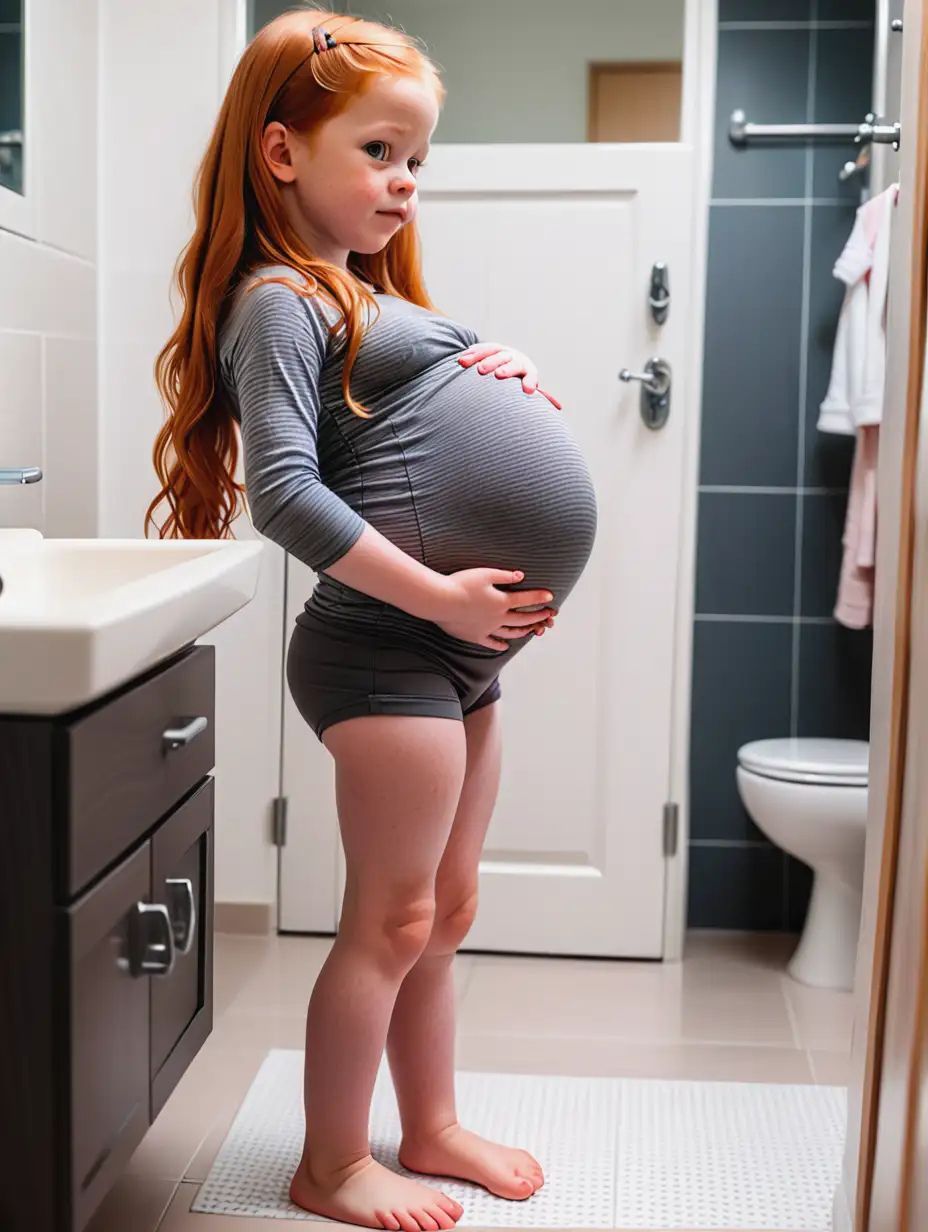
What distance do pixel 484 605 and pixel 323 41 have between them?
2.02 ft

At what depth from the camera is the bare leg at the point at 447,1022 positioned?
1.72m

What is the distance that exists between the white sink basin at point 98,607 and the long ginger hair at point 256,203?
10 cm

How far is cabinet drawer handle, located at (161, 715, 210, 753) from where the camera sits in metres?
1.37

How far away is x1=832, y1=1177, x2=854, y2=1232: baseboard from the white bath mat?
59mm

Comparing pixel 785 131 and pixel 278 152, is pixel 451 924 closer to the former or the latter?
pixel 278 152

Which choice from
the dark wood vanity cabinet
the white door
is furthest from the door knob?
the dark wood vanity cabinet

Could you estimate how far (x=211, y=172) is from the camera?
1551mm

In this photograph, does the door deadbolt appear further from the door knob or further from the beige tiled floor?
the beige tiled floor

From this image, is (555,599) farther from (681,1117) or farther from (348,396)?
(681,1117)

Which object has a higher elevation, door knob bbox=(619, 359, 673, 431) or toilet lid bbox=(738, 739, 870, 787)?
door knob bbox=(619, 359, 673, 431)

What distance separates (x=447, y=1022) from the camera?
1745 millimetres

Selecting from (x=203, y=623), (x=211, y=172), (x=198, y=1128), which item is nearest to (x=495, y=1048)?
(x=198, y=1128)

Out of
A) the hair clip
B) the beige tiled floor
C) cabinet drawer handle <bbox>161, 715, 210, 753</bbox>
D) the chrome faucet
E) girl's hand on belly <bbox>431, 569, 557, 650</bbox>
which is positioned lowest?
the beige tiled floor

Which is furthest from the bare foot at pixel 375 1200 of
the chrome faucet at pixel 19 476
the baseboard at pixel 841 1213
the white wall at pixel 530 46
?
the white wall at pixel 530 46
